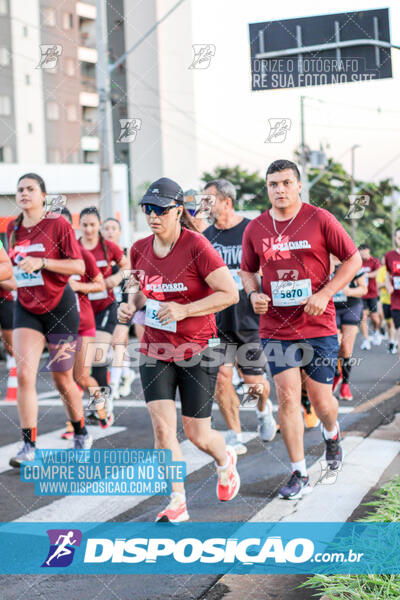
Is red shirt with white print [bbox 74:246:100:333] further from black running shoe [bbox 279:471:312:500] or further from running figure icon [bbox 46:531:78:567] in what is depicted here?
running figure icon [bbox 46:531:78:567]

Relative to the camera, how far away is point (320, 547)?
4.06 m

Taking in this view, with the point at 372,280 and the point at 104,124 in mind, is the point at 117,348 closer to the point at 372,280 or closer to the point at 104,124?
the point at 104,124

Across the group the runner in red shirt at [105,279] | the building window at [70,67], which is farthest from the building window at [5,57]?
the runner in red shirt at [105,279]

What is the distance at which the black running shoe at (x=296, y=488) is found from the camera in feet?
16.7

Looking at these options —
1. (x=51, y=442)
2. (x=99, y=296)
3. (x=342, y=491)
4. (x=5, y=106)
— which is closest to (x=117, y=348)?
(x=99, y=296)

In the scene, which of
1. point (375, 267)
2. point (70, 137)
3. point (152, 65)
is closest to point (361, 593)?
point (375, 267)

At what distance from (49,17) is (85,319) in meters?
51.4

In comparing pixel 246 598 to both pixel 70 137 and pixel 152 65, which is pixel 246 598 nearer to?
pixel 70 137

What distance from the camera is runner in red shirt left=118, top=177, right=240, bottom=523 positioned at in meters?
4.60

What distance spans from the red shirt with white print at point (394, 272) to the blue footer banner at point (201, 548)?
5739 millimetres

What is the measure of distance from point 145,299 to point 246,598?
1996 mm

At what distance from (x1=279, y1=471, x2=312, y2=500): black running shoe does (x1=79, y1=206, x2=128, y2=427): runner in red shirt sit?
300cm

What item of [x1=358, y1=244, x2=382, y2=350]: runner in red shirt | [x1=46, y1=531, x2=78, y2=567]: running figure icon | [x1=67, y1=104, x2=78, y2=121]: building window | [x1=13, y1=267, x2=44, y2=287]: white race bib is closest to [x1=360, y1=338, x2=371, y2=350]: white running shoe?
[x1=358, y1=244, x2=382, y2=350]: runner in red shirt

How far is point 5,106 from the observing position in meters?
47.3
